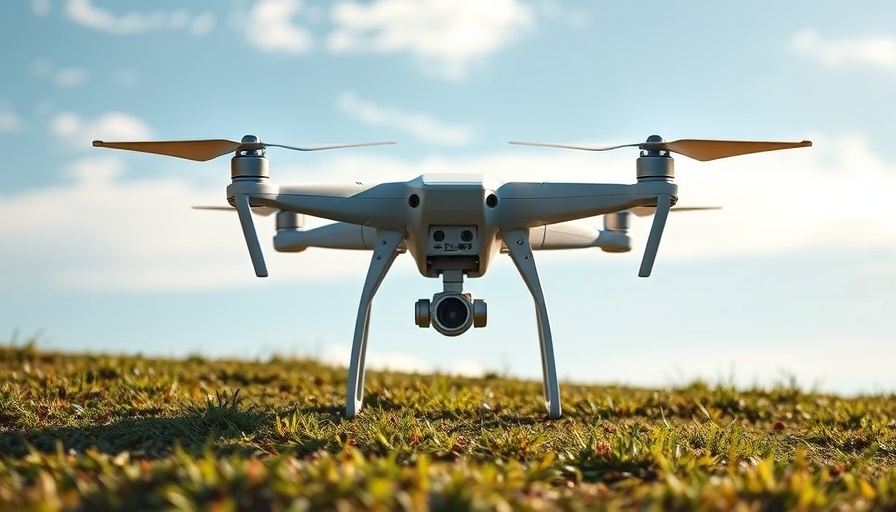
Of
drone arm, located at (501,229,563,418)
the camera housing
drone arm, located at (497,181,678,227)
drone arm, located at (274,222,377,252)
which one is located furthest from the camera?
drone arm, located at (274,222,377,252)

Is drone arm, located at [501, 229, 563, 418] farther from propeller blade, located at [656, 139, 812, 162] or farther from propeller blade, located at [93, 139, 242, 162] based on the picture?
propeller blade, located at [93, 139, 242, 162]

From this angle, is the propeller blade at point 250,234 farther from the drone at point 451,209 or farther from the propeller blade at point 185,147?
the propeller blade at point 185,147

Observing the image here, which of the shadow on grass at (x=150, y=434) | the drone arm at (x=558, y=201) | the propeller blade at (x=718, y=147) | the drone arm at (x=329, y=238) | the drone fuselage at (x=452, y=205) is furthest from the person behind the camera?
the drone arm at (x=329, y=238)

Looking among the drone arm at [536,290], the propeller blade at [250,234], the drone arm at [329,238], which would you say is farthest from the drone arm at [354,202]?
the drone arm at [329,238]

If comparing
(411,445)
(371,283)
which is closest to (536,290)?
(371,283)

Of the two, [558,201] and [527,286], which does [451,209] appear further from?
[527,286]

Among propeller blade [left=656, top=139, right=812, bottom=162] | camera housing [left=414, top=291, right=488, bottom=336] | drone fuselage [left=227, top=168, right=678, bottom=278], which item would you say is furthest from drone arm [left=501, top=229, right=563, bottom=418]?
propeller blade [left=656, top=139, right=812, bottom=162]
